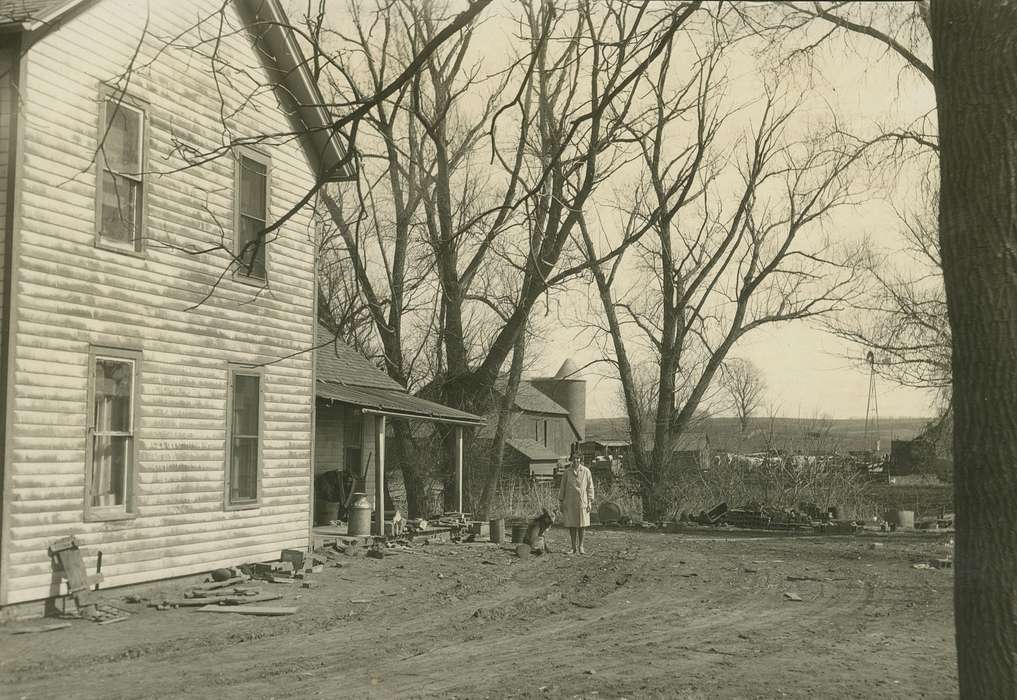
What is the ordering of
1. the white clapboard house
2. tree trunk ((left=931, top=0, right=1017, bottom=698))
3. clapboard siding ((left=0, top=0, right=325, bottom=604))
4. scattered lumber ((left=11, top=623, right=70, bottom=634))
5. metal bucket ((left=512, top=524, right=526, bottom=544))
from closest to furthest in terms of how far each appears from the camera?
tree trunk ((left=931, top=0, right=1017, bottom=698))
scattered lumber ((left=11, top=623, right=70, bottom=634))
the white clapboard house
clapboard siding ((left=0, top=0, right=325, bottom=604))
metal bucket ((left=512, top=524, right=526, bottom=544))

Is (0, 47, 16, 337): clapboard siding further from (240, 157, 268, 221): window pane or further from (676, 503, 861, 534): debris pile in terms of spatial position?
(676, 503, 861, 534): debris pile

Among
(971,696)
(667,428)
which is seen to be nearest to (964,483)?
(971,696)

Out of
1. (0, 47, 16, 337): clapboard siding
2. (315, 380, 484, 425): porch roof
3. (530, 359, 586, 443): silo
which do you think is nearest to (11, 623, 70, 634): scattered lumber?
(0, 47, 16, 337): clapboard siding

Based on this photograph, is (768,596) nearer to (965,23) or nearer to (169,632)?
(169,632)

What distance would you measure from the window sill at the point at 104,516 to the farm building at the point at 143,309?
0.11 ft

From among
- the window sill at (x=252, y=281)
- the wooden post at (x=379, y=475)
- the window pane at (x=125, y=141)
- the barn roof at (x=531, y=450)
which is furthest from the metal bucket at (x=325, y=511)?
the barn roof at (x=531, y=450)

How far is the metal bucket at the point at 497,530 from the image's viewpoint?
73.2 feet

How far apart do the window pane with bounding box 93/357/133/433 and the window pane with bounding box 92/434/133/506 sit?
0.16 m

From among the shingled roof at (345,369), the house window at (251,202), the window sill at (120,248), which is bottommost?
the shingled roof at (345,369)

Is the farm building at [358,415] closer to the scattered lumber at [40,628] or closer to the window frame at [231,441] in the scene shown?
the window frame at [231,441]

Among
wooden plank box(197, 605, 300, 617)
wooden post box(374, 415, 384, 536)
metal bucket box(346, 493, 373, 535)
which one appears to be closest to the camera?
wooden plank box(197, 605, 300, 617)

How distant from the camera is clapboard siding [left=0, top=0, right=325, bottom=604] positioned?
38.3 feet

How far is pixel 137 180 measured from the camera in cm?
1326

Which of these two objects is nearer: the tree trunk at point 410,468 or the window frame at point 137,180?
the window frame at point 137,180
